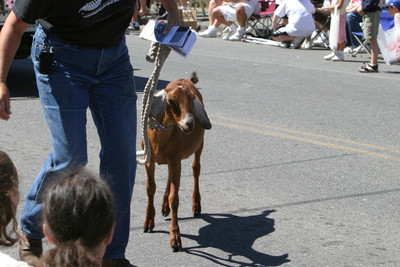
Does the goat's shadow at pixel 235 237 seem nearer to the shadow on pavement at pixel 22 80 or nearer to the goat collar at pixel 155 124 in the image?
the goat collar at pixel 155 124

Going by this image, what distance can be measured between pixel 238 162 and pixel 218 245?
6.29ft

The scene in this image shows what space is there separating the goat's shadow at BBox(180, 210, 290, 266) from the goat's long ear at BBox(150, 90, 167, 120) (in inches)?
33.1

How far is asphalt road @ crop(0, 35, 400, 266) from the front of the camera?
4375mm

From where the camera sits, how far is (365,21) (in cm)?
1240

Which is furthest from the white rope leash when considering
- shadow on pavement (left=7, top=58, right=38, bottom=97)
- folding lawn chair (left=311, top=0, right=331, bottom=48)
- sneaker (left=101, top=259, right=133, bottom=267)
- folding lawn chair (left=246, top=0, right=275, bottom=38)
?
folding lawn chair (left=246, top=0, right=275, bottom=38)

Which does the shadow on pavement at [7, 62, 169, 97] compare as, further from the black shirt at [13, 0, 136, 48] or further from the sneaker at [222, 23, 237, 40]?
the sneaker at [222, 23, 237, 40]

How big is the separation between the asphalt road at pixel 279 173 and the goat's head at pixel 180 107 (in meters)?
0.78

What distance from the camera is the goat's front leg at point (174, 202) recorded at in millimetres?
4344

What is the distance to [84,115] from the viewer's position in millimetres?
3662

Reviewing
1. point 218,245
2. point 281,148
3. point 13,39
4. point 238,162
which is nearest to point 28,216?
point 13,39

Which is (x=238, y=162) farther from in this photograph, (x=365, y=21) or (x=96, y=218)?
(x=365, y=21)

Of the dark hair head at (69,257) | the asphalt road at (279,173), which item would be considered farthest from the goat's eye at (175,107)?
the dark hair head at (69,257)

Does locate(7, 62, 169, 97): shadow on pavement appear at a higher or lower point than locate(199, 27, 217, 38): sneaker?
higher

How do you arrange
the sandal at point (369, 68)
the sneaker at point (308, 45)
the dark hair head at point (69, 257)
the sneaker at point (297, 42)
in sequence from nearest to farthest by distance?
the dark hair head at point (69, 257) → the sandal at point (369, 68) → the sneaker at point (297, 42) → the sneaker at point (308, 45)
